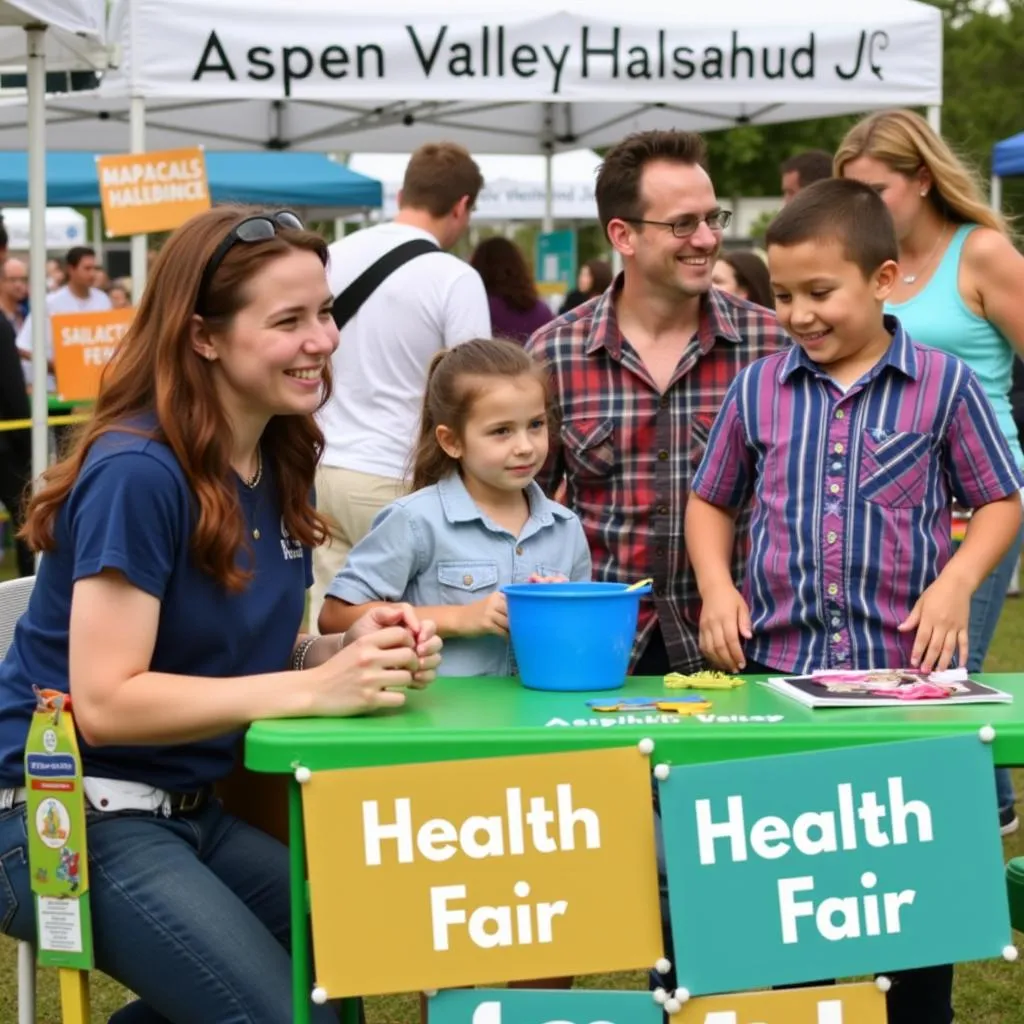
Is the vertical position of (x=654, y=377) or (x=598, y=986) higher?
(x=654, y=377)

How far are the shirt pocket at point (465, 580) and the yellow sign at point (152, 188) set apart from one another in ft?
11.5

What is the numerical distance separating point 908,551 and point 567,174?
13.7 metres

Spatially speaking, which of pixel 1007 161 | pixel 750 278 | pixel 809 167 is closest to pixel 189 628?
pixel 809 167

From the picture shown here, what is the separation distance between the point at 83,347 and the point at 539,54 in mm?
1991

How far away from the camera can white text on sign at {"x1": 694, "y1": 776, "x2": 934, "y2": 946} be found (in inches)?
84.3

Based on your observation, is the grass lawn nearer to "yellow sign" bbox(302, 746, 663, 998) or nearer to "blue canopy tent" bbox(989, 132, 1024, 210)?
"yellow sign" bbox(302, 746, 663, 998)

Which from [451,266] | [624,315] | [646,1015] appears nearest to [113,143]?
[451,266]

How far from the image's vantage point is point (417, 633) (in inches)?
92.6

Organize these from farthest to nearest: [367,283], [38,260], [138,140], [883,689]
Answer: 1. [138,140]
2. [38,260]
3. [367,283]
4. [883,689]

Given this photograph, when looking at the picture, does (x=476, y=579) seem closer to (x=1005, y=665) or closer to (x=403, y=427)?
(x=403, y=427)

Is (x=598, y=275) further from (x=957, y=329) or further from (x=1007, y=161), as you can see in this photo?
(x=957, y=329)

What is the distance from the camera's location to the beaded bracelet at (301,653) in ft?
8.71

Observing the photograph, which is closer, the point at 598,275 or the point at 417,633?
the point at 417,633

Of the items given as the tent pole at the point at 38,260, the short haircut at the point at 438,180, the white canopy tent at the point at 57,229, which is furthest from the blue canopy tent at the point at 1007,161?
the white canopy tent at the point at 57,229
